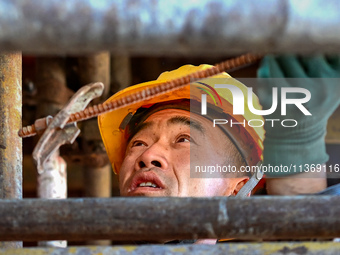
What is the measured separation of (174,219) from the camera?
895mm

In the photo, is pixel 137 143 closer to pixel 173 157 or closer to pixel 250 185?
pixel 173 157

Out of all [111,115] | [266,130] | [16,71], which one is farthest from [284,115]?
[16,71]

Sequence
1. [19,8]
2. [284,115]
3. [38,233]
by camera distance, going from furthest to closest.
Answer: [284,115]
[38,233]
[19,8]

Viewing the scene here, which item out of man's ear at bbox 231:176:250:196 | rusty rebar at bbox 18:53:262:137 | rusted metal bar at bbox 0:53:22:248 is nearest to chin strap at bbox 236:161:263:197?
man's ear at bbox 231:176:250:196

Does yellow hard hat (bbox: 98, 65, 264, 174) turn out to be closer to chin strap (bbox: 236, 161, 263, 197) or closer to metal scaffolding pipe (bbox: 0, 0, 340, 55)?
chin strap (bbox: 236, 161, 263, 197)

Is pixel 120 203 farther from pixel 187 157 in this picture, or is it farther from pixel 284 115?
pixel 284 115

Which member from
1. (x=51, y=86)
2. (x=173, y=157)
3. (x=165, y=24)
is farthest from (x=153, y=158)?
(x=165, y=24)

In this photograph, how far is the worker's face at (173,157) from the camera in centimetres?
210

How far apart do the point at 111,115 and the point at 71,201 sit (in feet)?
5.27

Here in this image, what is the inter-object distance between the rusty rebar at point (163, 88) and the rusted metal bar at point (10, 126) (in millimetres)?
40

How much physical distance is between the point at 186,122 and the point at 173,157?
19cm

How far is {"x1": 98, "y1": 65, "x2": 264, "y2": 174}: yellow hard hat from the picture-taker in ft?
7.49

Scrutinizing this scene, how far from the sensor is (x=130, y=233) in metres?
0.91

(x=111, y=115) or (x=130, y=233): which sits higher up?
(x=111, y=115)
